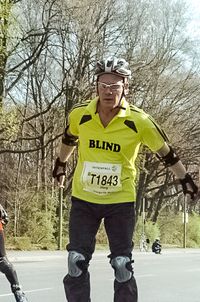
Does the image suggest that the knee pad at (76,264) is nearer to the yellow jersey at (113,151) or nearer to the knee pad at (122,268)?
the knee pad at (122,268)

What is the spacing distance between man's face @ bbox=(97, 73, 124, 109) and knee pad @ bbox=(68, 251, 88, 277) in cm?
Answer: 114

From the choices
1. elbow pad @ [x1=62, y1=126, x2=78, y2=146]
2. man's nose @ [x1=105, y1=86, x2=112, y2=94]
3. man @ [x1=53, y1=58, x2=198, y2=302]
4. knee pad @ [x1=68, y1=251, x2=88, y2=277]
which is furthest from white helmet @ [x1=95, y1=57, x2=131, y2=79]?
knee pad @ [x1=68, y1=251, x2=88, y2=277]

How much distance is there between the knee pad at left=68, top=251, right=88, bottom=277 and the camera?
5074 mm

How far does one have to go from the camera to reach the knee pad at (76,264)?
507 cm

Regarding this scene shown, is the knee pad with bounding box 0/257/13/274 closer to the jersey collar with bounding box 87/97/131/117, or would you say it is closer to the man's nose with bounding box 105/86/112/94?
the jersey collar with bounding box 87/97/131/117

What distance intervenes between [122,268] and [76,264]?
1.11ft

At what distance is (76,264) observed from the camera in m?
5.08

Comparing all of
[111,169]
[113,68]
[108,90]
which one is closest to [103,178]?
[111,169]

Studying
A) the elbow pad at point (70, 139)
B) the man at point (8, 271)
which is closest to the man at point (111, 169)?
the elbow pad at point (70, 139)

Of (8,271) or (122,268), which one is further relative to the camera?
(8,271)

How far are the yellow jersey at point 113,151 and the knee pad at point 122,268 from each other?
0.44 meters

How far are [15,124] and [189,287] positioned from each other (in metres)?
14.2

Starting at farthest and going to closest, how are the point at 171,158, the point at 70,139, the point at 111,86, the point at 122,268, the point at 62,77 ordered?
the point at 62,77
the point at 70,139
the point at 171,158
the point at 111,86
the point at 122,268

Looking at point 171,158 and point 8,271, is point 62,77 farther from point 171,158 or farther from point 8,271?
point 171,158
